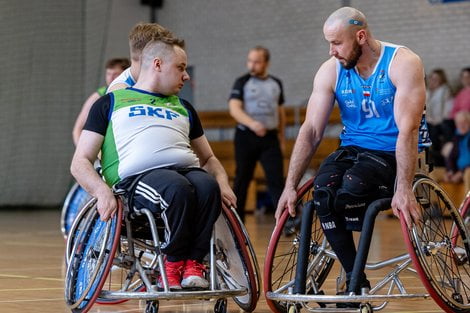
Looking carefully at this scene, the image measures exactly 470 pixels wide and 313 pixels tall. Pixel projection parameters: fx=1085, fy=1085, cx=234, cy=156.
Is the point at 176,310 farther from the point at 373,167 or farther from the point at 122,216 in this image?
the point at 373,167

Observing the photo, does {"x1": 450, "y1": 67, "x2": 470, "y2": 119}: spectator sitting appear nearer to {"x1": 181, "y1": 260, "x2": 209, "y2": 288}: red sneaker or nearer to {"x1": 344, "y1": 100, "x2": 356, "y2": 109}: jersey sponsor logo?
{"x1": 344, "y1": 100, "x2": 356, "y2": 109}: jersey sponsor logo

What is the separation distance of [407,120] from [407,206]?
32cm

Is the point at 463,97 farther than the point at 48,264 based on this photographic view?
Yes

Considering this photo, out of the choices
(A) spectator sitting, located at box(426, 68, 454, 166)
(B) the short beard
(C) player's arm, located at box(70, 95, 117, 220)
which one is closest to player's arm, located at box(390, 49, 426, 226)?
(B) the short beard

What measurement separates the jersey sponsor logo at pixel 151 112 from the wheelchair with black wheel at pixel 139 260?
33 centimetres

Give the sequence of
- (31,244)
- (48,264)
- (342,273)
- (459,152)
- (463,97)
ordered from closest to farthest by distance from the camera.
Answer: (342,273) → (48,264) → (31,244) → (459,152) → (463,97)

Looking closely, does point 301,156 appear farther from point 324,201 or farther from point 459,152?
point 459,152

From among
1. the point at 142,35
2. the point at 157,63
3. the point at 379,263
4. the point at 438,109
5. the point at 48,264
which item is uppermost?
the point at 142,35

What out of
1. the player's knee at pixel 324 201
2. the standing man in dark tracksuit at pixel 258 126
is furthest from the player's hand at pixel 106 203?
the standing man in dark tracksuit at pixel 258 126

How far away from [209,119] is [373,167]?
1022 centimetres

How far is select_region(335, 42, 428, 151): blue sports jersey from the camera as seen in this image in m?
3.82

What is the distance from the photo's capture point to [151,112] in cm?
400

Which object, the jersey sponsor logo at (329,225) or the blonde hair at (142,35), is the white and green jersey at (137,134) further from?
the jersey sponsor logo at (329,225)

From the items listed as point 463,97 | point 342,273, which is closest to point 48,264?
point 342,273
